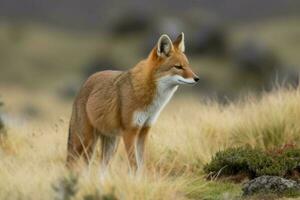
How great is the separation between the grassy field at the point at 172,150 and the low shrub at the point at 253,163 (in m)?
0.29

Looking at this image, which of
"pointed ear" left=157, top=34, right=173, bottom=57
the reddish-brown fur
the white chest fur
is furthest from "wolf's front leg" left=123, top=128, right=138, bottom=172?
"pointed ear" left=157, top=34, right=173, bottom=57

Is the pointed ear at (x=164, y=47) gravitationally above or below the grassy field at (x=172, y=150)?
above

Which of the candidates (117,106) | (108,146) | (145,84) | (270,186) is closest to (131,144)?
(117,106)

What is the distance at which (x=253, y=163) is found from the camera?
34.4ft

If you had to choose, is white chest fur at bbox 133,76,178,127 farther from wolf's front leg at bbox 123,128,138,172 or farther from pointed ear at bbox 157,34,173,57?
pointed ear at bbox 157,34,173,57

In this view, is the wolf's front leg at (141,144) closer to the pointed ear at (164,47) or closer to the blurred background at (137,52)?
the pointed ear at (164,47)

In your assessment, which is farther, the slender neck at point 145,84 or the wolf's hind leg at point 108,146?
the wolf's hind leg at point 108,146

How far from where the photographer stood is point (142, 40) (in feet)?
276

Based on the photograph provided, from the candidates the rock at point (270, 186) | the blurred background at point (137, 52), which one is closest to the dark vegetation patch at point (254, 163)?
the rock at point (270, 186)

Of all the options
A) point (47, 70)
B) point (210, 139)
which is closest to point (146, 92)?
point (210, 139)

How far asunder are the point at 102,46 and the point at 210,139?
76666 millimetres

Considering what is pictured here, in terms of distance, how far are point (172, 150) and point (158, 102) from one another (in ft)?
6.60

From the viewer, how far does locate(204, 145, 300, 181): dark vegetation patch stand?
10.4m

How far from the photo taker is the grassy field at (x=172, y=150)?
8.61m
